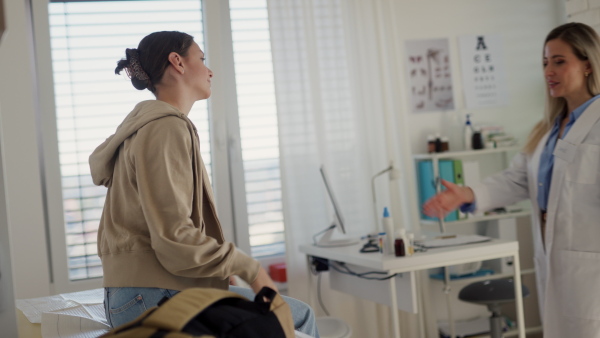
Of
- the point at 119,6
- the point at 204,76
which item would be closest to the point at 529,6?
the point at 119,6

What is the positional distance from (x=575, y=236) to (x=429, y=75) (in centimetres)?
182

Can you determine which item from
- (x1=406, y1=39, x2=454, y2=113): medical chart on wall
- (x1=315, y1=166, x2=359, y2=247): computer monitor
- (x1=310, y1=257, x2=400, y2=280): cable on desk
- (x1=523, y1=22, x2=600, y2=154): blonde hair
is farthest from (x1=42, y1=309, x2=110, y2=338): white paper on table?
(x1=406, y1=39, x2=454, y2=113): medical chart on wall

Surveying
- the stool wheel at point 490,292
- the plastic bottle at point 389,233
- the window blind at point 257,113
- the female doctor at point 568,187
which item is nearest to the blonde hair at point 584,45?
the female doctor at point 568,187

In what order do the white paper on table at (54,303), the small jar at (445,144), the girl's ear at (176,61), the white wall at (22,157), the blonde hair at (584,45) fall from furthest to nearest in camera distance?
the small jar at (445,144) → the white wall at (22,157) → the blonde hair at (584,45) → the white paper on table at (54,303) → the girl's ear at (176,61)

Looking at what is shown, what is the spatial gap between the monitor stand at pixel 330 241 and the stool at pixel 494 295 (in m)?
0.62

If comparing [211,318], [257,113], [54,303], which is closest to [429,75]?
[257,113]

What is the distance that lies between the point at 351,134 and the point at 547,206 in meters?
1.41

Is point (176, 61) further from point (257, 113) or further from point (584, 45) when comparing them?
point (257, 113)

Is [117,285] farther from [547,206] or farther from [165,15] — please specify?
[165,15]

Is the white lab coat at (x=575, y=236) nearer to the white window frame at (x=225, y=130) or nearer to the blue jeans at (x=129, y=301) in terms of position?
the blue jeans at (x=129, y=301)

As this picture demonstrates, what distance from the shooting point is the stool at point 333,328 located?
3074 millimetres

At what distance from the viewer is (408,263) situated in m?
2.86

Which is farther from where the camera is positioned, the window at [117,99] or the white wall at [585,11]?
the window at [117,99]

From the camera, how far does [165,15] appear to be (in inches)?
147
